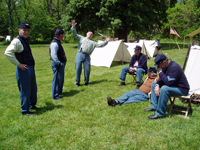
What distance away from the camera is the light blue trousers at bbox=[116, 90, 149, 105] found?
468 cm

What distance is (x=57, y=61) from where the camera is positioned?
4.70m

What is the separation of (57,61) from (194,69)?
12.9ft

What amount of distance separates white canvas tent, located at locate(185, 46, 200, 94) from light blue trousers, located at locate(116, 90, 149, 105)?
1382mm

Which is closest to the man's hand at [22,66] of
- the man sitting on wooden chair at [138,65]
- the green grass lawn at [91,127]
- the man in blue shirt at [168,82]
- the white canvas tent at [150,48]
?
the green grass lawn at [91,127]

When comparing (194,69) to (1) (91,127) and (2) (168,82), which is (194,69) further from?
(1) (91,127)

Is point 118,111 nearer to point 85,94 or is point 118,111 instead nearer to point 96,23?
point 85,94

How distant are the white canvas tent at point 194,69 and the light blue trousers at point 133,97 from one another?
4.53 feet

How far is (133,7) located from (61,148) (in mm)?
17673

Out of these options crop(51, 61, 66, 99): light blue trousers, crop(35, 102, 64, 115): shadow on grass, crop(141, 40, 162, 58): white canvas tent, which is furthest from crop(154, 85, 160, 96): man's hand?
crop(141, 40, 162, 58): white canvas tent

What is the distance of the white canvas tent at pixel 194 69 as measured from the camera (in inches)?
195

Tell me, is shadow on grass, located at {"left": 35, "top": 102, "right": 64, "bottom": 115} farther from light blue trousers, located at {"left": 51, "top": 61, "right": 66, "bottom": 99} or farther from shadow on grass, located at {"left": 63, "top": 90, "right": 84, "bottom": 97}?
shadow on grass, located at {"left": 63, "top": 90, "right": 84, "bottom": 97}

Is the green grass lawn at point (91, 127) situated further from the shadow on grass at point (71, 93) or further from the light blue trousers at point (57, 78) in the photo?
the shadow on grass at point (71, 93)

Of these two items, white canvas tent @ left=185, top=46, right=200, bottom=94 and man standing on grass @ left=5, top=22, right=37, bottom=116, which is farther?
white canvas tent @ left=185, top=46, right=200, bottom=94

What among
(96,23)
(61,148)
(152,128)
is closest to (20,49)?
(61,148)
